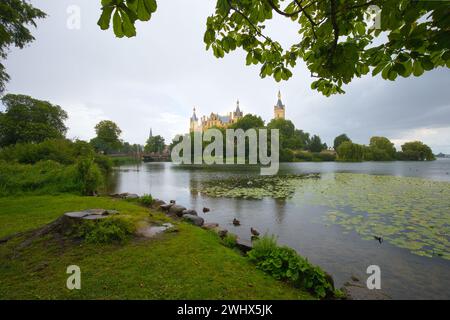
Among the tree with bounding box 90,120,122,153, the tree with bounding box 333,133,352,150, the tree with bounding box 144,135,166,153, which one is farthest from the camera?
the tree with bounding box 144,135,166,153

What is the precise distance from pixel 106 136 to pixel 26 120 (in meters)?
33.8

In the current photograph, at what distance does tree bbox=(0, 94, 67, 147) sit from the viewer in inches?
1233

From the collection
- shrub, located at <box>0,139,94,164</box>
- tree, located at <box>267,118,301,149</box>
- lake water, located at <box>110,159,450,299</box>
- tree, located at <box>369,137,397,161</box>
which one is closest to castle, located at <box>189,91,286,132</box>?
tree, located at <box>267,118,301,149</box>

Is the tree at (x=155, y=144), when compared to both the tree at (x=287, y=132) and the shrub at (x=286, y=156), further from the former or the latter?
the shrub at (x=286, y=156)

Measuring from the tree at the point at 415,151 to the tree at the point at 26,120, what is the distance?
10202 centimetres

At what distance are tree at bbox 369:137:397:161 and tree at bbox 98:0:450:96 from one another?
272ft

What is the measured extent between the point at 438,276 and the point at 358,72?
228 inches

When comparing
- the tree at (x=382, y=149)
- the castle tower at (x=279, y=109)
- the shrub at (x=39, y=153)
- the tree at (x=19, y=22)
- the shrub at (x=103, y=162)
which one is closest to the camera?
the tree at (x=19, y=22)

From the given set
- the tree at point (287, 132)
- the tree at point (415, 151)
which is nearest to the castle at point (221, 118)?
the tree at point (287, 132)

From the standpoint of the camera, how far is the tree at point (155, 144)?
3910 inches

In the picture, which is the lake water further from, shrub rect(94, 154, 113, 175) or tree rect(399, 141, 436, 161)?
tree rect(399, 141, 436, 161)
